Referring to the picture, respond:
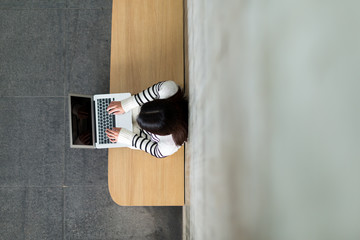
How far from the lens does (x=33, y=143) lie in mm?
1568

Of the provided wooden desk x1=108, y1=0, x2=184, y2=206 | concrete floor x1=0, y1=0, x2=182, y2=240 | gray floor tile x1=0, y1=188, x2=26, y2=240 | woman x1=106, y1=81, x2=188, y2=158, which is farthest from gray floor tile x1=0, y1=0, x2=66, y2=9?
gray floor tile x1=0, y1=188, x2=26, y2=240

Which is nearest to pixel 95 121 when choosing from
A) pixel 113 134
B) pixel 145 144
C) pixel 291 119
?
pixel 113 134

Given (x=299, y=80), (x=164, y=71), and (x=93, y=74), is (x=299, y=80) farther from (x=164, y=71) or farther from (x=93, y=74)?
(x=93, y=74)

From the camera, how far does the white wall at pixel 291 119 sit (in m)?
0.14

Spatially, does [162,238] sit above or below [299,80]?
below

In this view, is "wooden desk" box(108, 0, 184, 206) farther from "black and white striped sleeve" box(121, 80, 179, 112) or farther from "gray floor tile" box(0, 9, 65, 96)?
"gray floor tile" box(0, 9, 65, 96)

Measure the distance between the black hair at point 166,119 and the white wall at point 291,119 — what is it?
53 cm

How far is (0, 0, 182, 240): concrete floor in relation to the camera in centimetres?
153

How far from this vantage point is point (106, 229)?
1526 mm

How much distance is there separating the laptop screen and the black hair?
0.37m

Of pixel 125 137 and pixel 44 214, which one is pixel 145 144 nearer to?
pixel 125 137

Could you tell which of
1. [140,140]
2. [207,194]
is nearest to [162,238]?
[140,140]

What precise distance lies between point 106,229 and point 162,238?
38 cm

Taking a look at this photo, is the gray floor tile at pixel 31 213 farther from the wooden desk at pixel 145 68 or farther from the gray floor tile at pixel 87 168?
the wooden desk at pixel 145 68
